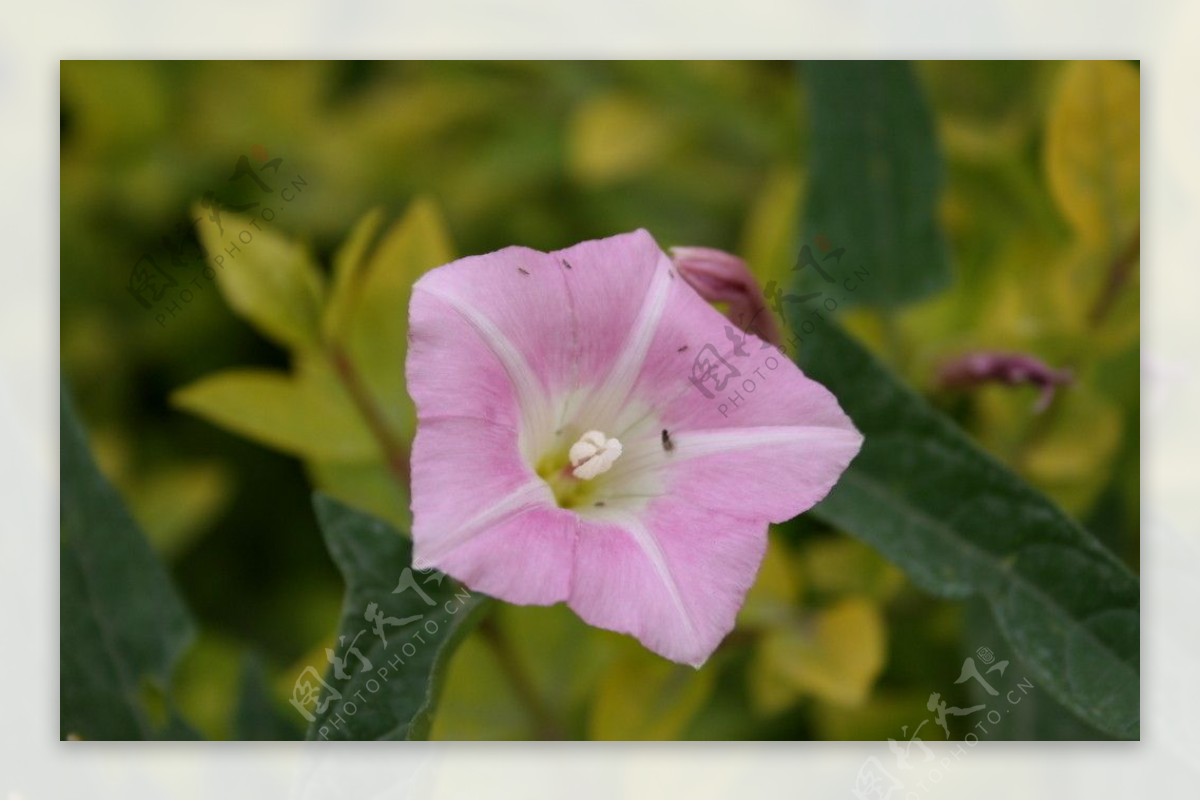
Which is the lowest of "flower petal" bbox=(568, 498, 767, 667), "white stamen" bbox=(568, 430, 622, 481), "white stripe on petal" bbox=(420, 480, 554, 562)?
"flower petal" bbox=(568, 498, 767, 667)

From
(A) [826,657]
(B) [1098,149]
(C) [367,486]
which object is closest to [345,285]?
(C) [367,486]

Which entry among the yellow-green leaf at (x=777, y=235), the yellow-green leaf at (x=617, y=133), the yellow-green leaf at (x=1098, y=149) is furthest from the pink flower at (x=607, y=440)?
the yellow-green leaf at (x=617, y=133)

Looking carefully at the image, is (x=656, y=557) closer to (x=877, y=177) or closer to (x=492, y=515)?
(x=492, y=515)

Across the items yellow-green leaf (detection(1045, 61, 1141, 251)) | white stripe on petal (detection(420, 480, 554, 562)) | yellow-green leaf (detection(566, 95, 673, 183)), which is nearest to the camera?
white stripe on petal (detection(420, 480, 554, 562))

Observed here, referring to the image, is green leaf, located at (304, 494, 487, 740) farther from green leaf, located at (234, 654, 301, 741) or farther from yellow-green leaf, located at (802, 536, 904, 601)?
yellow-green leaf, located at (802, 536, 904, 601)

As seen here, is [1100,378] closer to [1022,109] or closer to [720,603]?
[1022,109]

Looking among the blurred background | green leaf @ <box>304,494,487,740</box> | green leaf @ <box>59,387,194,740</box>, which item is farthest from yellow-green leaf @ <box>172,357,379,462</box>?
green leaf @ <box>304,494,487,740</box>

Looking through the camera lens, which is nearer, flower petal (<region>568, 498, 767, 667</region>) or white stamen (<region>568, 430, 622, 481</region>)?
flower petal (<region>568, 498, 767, 667</region>)
